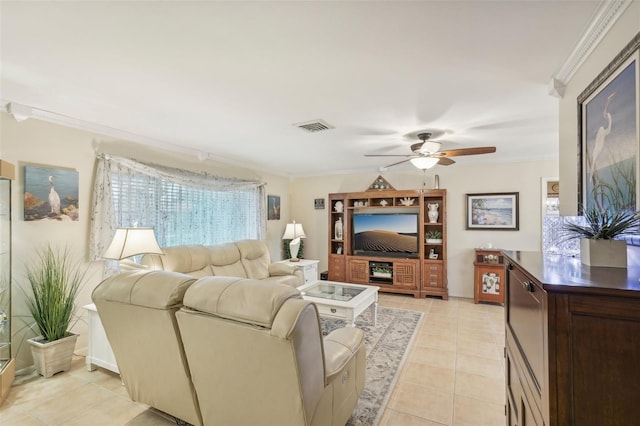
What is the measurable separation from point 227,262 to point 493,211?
4398 mm

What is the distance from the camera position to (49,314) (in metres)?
2.64

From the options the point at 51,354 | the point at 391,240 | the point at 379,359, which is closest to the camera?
the point at 51,354

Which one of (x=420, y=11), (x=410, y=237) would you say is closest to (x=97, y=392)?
(x=420, y=11)

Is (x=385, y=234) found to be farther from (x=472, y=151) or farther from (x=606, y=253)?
(x=606, y=253)

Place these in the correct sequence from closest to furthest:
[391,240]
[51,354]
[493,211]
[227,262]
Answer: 1. [51,354]
2. [227,262]
3. [493,211]
4. [391,240]

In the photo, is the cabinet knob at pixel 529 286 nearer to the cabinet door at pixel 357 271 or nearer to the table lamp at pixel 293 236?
the cabinet door at pixel 357 271

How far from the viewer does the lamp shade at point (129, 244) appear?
2.61 metres

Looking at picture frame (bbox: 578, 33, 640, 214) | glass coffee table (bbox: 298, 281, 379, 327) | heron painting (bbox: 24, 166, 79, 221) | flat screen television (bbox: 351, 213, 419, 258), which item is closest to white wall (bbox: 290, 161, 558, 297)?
flat screen television (bbox: 351, 213, 419, 258)

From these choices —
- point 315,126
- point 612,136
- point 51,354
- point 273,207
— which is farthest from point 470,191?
point 51,354

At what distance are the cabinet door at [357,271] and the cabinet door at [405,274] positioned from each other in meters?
0.54

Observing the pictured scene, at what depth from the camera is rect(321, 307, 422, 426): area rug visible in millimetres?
2150

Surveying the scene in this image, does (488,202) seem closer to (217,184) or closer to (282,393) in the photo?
(217,184)

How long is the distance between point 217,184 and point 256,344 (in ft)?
12.2

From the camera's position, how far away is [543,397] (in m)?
0.84
